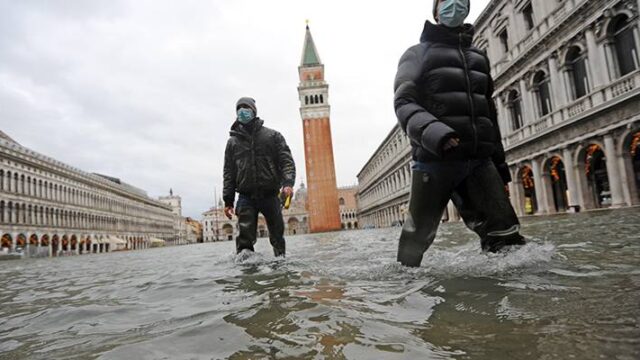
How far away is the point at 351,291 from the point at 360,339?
3.61 feet

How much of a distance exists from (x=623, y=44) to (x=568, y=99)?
2869mm

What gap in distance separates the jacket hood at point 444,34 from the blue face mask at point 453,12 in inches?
2.2

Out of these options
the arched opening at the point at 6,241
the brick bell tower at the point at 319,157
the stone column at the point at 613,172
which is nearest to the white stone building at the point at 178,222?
the brick bell tower at the point at 319,157

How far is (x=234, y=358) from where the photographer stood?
1.33 meters

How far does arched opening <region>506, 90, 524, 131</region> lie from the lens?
20.0 metres

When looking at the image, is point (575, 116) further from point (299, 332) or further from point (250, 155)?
point (299, 332)

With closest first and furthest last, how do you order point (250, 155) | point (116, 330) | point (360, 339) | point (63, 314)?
point (360, 339) < point (116, 330) < point (63, 314) < point (250, 155)

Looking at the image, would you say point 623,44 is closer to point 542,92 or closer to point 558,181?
point 542,92

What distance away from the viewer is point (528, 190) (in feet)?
65.0

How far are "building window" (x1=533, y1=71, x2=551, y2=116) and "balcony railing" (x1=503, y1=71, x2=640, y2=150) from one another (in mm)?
732

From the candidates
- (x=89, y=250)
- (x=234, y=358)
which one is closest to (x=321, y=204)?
(x=89, y=250)

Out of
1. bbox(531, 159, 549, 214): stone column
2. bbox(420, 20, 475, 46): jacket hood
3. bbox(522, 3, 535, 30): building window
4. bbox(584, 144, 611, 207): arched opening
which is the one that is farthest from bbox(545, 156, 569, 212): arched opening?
bbox(420, 20, 475, 46): jacket hood

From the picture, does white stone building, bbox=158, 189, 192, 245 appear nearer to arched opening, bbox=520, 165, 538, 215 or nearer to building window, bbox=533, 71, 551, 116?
arched opening, bbox=520, 165, 538, 215

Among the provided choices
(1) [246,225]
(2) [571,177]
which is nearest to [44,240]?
(1) [246,225]
